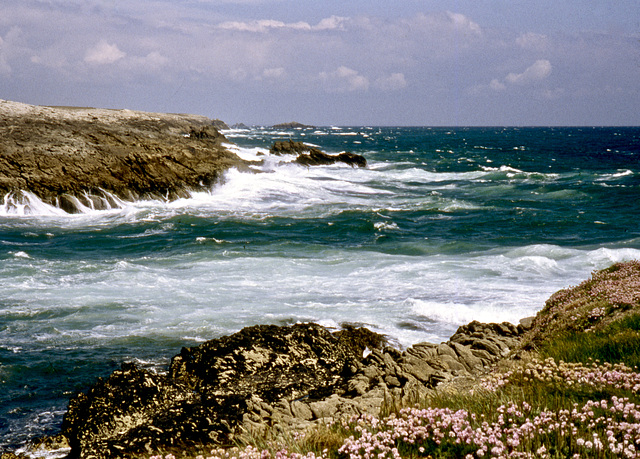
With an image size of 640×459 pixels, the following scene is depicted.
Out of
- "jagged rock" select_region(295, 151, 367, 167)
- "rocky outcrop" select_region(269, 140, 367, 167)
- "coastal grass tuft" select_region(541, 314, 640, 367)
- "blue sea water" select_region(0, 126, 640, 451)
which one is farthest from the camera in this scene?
"jagged rock" select_region(295, 151, 367, 167)

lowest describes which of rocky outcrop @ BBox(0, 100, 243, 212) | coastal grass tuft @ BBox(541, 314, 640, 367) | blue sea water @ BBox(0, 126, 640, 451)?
blue sea water @ BBox(0, 126, 640, 451)

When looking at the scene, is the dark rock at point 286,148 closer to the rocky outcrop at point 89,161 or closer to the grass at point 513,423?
the rocky outcrop at point 89,161

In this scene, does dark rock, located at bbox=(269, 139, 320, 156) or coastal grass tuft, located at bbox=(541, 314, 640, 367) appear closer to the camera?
coastal grass tuft, located at bbox=(541, 314, 640, 367)

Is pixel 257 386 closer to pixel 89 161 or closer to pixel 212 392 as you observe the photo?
pixel 212 392

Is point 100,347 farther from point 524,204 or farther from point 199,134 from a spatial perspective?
point 199,134

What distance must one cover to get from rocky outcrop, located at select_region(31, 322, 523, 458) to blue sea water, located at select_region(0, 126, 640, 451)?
1198 millimetres

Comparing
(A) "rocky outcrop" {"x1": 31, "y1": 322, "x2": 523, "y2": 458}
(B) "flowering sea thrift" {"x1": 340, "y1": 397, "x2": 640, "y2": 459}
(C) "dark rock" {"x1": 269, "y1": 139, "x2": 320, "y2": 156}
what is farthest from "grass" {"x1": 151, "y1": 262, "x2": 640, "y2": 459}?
(C) "dark rock" {"x1": 269, "y1": 139, "x2": 320, "y2": 156}

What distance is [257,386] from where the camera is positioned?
346 inches

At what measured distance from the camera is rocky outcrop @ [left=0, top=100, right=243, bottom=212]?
3016cm

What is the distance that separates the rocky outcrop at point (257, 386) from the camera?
7.11m

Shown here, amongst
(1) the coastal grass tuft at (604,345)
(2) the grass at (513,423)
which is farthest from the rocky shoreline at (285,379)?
(2) the grass at (513,423)

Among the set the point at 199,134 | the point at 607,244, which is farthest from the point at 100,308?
the point at 199,134

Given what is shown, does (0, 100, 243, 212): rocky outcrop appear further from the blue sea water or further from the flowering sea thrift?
the flowering sea thrift

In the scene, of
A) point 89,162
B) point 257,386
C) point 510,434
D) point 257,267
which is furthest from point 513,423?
point 89,162
